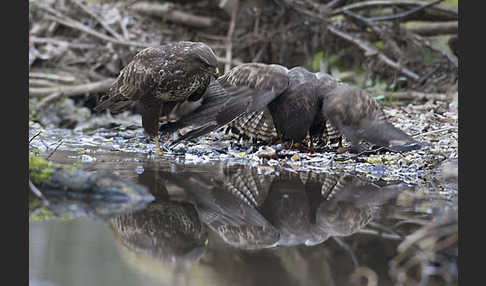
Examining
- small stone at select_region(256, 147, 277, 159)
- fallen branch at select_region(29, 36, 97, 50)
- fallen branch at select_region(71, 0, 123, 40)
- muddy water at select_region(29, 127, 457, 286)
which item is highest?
fallen branch at select_region(71, 0, 123, 40)

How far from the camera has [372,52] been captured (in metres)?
8.84

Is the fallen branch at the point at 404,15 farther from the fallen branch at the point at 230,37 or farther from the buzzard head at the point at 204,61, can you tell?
the buzzard head at the point at 204,61

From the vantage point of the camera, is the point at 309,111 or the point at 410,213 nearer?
the point at 410,213

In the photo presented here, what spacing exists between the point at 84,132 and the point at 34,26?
330 centimetres

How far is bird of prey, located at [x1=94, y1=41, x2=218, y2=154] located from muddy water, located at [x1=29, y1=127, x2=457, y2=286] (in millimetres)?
1272

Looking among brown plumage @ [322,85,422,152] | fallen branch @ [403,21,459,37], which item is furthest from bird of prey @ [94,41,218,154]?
fallen branch @ [403,21,459,37]

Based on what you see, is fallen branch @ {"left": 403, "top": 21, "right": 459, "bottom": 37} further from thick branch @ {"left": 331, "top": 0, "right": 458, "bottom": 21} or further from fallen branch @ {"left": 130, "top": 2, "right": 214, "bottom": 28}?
fallen branch @ {"left": 130, "top": 2, "right": 214, "bottom": 28}

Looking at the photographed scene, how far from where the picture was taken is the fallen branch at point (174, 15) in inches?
392

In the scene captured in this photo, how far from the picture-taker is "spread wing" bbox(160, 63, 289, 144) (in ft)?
17.1

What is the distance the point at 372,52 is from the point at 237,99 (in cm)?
415

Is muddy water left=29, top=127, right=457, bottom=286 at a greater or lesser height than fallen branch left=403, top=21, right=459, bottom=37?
lesser

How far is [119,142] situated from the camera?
646cm

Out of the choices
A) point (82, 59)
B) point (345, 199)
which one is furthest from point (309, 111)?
point (82, 59)

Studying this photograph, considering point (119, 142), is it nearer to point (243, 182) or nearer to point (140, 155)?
point (140, 155)
